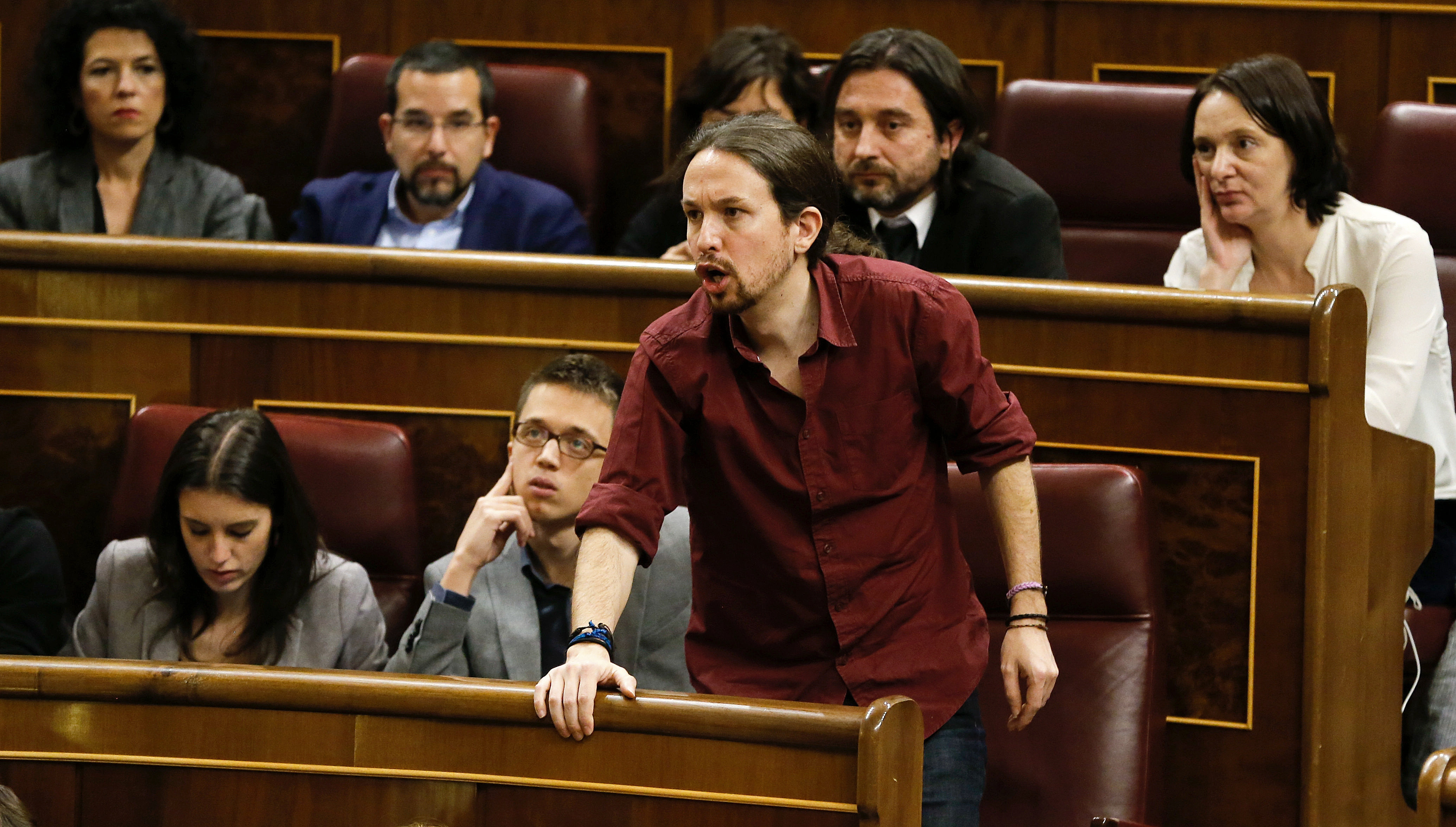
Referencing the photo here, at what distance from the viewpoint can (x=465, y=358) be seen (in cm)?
102

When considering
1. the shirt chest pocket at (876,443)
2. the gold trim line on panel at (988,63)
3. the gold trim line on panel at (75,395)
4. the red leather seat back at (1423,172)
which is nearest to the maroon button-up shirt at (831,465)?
the shirt chest pocket at (876,443)

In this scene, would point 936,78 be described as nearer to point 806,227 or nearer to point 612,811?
point 806,227

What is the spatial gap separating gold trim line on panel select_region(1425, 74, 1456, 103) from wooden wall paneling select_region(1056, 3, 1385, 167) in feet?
0.12

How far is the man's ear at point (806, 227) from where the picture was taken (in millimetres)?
728

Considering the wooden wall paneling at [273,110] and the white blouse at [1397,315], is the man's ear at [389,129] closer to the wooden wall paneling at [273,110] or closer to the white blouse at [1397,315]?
the wooden wall paneling at [273,110]

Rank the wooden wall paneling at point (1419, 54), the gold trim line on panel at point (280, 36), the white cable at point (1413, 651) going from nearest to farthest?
the white cable at point (1413, 651), the wooden wall paneling at point (1419, 54), the gold trim line on panel at point (280, 36)

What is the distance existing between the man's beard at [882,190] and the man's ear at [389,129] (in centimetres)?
41

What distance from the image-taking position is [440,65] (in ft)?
4.23

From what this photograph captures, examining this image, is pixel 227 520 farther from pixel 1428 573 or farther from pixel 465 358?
pixel 1428 573

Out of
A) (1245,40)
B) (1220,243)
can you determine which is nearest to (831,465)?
(1220,243)

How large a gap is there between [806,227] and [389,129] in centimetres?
68

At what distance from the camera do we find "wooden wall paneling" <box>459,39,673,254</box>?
57.2 inches

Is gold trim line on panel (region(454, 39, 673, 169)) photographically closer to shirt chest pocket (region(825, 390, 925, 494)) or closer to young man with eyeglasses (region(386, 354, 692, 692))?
young man with eyeglasses (region(386, 354, 692, 692))

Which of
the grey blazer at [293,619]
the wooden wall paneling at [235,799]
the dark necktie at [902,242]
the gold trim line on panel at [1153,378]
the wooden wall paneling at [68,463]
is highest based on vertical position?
the dark necktie at [902,242]
